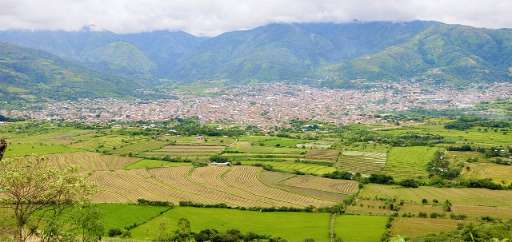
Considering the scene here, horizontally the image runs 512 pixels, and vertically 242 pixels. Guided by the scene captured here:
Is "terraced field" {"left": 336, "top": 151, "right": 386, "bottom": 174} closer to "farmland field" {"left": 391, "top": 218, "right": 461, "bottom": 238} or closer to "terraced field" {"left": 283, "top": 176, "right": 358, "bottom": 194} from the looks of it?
"terraced field" {"left": 283, "top": 176, "right": 358, "bottom": 194}

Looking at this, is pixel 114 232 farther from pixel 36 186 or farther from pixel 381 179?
pixel 381 179

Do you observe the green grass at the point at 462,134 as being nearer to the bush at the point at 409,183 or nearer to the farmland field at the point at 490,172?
the farmland field at the point at 490,172

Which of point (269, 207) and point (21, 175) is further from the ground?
point (21, 175)

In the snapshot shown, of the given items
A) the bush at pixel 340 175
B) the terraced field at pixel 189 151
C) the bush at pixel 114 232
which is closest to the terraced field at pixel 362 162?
the bush at pixel 340 175

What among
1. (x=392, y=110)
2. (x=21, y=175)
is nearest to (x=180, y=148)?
(x=21, y=175)

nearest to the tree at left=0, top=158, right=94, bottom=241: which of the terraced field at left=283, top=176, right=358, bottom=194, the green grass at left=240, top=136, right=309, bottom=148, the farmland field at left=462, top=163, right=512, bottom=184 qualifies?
the terraced field at left=283, top=176, right=358, bottom=194

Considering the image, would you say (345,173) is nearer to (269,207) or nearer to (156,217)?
(269,207)

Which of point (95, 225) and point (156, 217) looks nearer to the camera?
point (95, 225)

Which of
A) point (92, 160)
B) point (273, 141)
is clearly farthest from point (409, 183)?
point (92, 160)
